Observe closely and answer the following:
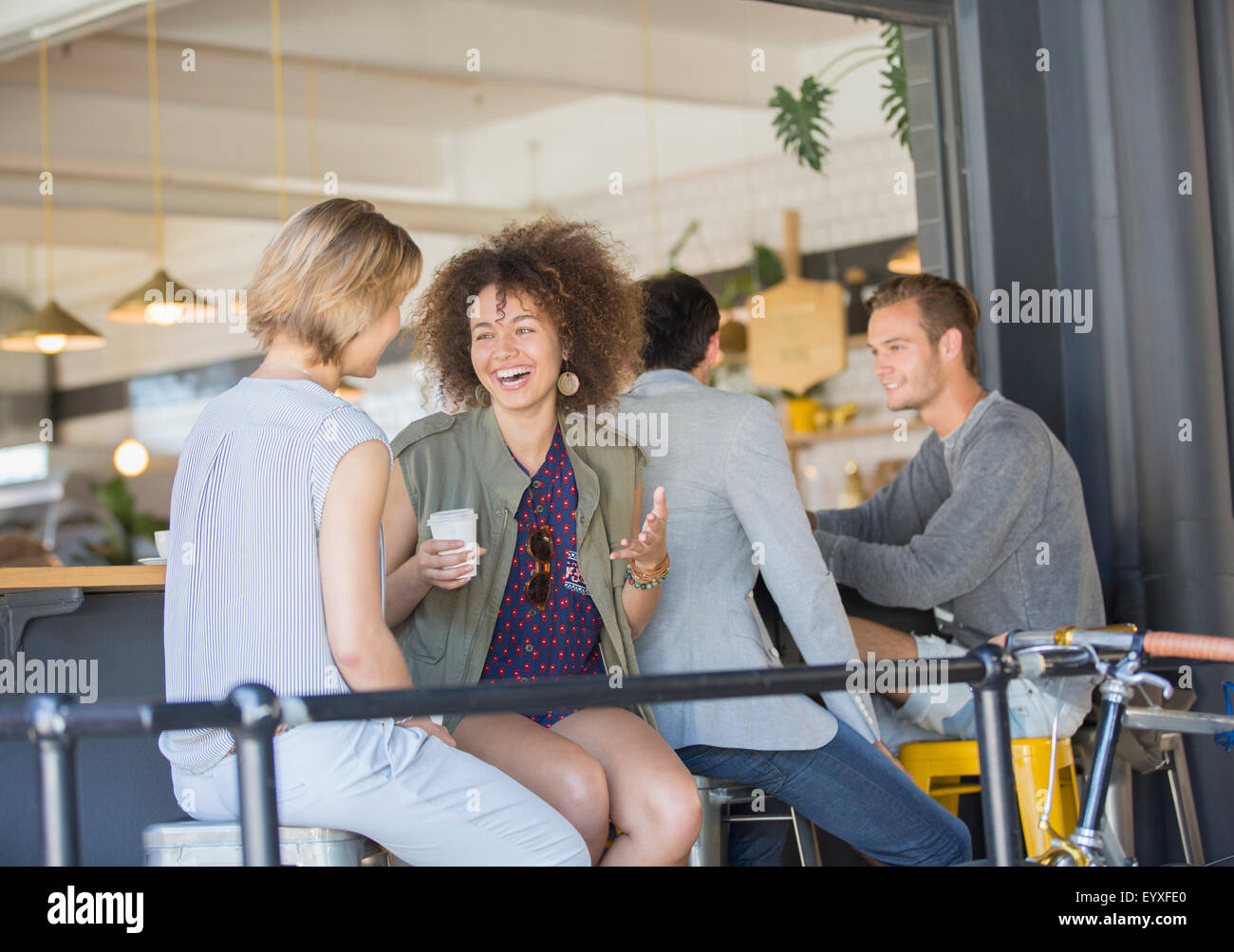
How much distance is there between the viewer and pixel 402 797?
5.36 ft

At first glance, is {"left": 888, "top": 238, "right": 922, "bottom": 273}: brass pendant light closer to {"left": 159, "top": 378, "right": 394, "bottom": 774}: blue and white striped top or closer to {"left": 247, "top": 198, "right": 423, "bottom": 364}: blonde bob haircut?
{"left": 247, "top": 198, "right": 423, "bottom": 364}: blonde bob haircut

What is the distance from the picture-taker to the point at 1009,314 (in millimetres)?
3531

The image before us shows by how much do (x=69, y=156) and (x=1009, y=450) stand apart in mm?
6611

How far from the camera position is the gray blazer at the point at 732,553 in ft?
7.64

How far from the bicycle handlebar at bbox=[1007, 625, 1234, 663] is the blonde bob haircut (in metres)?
0.94

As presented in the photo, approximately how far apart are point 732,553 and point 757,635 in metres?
0.14

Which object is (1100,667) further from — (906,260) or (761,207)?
(761,207)

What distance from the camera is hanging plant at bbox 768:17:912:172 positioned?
3.90 meters

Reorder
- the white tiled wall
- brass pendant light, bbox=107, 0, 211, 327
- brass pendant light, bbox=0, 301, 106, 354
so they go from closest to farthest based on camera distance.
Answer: brass pendant light, bbox=107, 0, 211, 327
brass pendant light, bbox=0, 301, 106, 354
the white tiled wall

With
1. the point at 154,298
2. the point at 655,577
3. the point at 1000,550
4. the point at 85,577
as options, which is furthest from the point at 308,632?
the point at 154,298

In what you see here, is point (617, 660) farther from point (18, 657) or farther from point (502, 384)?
point (18, 657)

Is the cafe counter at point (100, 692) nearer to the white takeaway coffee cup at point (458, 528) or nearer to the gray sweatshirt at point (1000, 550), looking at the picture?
the white takeaway coffee cup at point (458, 528)

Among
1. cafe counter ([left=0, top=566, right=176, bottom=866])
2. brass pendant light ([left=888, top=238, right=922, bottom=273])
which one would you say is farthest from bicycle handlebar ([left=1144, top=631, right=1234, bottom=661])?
brass pendant light ([left=888, top=238, right=922, bottom=273])
